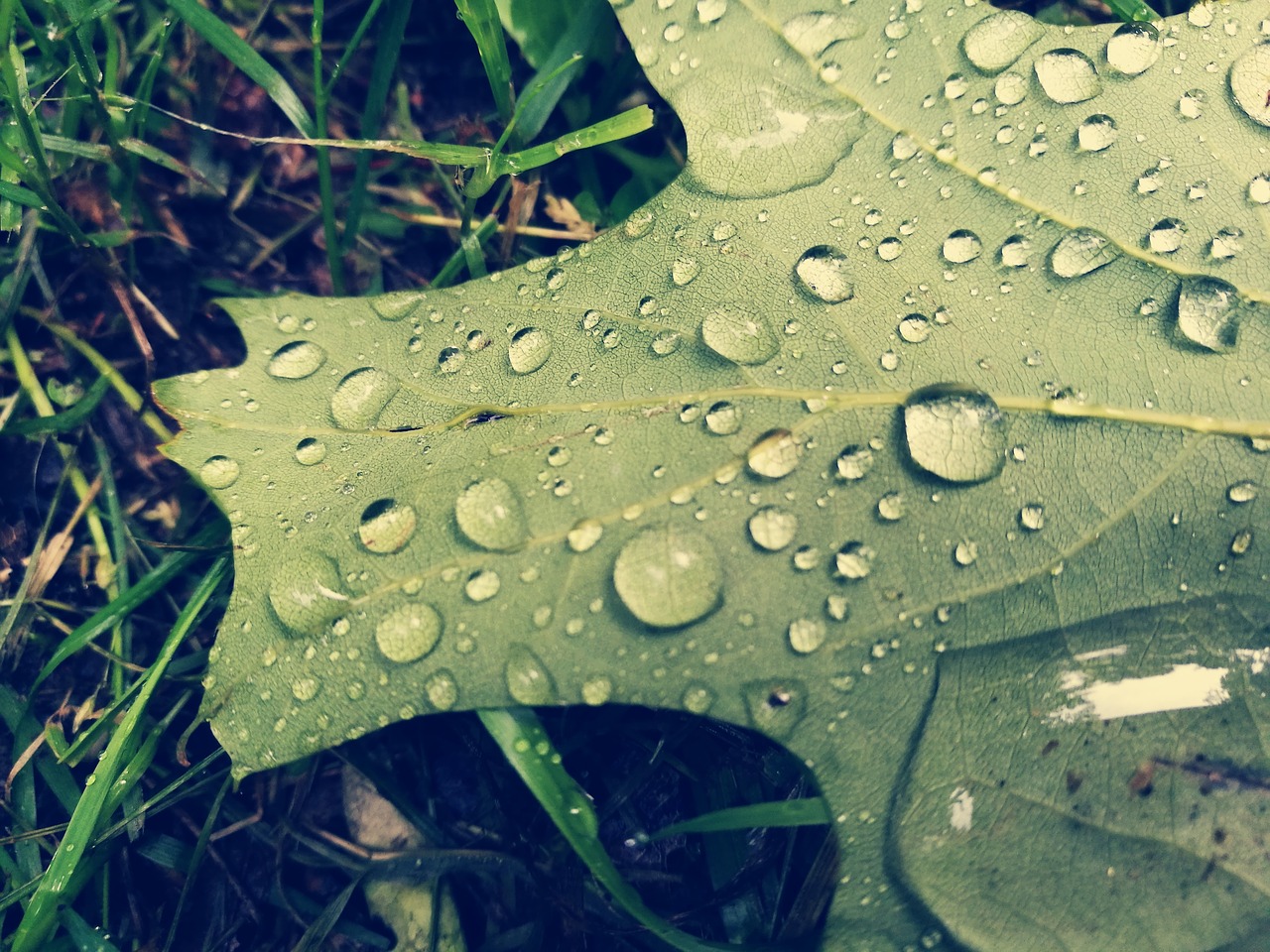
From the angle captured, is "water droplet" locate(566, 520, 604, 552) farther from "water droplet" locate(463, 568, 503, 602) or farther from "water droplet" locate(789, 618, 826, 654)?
"water droplet" locate(789, 618, 826, 654)

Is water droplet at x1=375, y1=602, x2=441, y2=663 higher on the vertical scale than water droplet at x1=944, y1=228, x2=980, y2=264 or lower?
lower

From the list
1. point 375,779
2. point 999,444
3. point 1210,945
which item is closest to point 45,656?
point 375,779

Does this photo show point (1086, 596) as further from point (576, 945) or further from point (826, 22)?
point (576, 945)

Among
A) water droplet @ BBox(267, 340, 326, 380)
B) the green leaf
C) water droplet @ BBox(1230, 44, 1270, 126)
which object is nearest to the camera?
the green leaf

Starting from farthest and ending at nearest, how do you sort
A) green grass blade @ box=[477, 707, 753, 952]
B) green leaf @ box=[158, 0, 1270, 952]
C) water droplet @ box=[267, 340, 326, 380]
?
green grass blade @ box=[477, 707, 753, 952] < water droplet @ box=[267, 340, 326, 380] < green leaf @ box=[158, 0, 1270, 952]

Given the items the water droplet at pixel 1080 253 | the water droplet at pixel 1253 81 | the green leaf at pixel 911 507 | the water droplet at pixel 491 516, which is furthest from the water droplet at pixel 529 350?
the water droplet at pixel 1253 81

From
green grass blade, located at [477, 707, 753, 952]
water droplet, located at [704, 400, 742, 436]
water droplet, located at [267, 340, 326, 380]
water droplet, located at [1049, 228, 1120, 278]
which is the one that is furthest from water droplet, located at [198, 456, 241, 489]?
water droplet, located at [1049, 228, 1120, 278]

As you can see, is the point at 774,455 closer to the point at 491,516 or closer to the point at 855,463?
the point at 855,463
